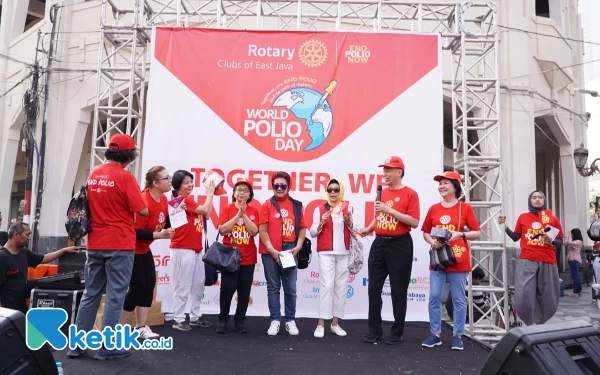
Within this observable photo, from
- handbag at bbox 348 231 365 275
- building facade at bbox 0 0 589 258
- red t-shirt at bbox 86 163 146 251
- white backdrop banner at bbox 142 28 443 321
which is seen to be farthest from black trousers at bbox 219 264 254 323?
building facade at bbox 0 0 589 258

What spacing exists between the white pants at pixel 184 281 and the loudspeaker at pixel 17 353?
8.47ft

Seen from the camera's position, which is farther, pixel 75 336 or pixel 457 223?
pixel 457 223

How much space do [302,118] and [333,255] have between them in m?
1.82

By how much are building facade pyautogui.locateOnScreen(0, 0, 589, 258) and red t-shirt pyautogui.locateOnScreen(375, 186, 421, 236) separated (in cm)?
465

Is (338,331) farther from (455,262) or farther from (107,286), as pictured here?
(107,286)

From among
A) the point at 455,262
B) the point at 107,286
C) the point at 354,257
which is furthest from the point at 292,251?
the point at 107,286

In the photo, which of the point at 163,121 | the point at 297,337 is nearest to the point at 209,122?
the point at 163,121

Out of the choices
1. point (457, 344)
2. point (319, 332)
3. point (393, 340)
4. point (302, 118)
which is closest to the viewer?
point (457, 344)

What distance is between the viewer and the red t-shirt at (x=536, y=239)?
4.75 metres

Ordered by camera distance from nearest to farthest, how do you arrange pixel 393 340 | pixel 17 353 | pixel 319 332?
pixel 17 353, pixel 393 340, pixel 319 332

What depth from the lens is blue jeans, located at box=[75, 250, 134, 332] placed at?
322 cm

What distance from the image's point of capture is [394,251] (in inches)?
161

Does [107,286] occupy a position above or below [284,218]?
below

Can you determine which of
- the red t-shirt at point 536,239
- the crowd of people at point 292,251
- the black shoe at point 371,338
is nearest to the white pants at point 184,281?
the crowd of people at point 292,251
